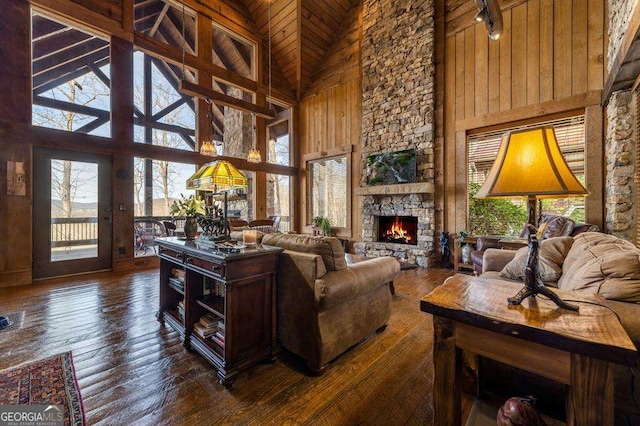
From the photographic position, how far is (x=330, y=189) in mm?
7188

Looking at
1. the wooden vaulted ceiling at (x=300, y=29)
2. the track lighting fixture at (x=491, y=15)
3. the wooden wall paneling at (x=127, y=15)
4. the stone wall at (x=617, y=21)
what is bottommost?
the stone wall at (x=617, y=21)

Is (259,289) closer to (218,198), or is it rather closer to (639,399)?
(218,198)

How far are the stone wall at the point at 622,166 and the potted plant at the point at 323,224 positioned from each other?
4920 mm

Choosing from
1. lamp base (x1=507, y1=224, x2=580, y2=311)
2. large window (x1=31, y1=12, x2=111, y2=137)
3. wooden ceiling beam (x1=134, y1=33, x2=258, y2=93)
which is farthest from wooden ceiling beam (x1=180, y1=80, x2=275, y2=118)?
lamp base (x1=507, y1=224, x2=580, y2=311)

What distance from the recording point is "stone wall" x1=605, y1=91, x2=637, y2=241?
2957 millimetres

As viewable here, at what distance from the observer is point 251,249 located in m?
1.92

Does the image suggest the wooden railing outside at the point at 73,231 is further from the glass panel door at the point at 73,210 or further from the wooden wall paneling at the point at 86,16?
the wooden wall paneling at the point at 86,16

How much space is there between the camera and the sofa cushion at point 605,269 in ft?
3.87

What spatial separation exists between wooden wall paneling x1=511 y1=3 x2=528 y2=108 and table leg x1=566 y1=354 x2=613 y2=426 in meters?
4.76

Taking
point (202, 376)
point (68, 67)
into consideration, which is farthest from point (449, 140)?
point (68, 67)

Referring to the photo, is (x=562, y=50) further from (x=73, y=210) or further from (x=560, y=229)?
(x=73, y=210)

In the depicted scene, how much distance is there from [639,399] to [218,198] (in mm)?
2695

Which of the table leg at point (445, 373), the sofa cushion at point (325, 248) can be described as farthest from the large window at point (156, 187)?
the table leg at point (445, 373)

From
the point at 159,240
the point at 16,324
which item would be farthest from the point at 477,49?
the point at 16,324
